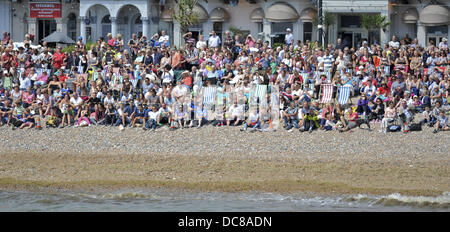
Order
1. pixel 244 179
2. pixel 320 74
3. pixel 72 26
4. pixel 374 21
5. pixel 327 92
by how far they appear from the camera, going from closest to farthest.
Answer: pixel 244 179 → pixel 327 92 → pixel 320 74 → pixel 374 21 → pixel 72 26

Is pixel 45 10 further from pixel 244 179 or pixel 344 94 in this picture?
pixel 244 179

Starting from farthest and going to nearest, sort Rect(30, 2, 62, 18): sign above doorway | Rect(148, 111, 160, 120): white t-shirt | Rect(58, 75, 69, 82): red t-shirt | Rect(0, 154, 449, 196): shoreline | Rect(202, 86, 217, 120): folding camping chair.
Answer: Rect(30, 2, 62, 18): sign above doorway < Rect(58, 75, 69, 82): red t-shirt < Rect(202, 86, 217, 120): folding camping chair < Rect(148, 111, 160, 120): white t-shirt < Rect(0, 154, 449, 196): shoreline

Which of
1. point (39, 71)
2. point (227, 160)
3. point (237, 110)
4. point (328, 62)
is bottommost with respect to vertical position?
point (227, 160)

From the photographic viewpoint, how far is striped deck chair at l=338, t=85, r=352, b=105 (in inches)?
1005

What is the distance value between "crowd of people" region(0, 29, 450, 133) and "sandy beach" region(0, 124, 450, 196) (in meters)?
0.62

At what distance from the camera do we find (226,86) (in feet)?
85.3

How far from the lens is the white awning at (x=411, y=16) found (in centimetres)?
3816

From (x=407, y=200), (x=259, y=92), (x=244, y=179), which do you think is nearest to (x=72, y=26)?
(x=259, y=92)

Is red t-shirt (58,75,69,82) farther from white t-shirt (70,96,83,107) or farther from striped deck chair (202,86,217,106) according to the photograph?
striped deck chair (202,86,217,106)

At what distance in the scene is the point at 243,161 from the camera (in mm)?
21906

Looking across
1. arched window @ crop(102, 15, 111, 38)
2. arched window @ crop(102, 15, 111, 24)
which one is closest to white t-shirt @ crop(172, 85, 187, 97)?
arched window @ crop(102, 15, 111, 38)

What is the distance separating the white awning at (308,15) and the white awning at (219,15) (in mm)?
4025

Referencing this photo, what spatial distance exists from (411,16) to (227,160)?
19362mm
